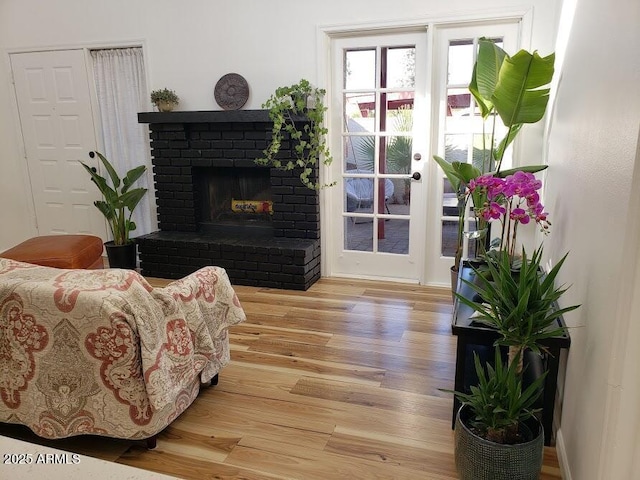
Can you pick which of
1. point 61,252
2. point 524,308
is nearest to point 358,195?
point 61,252

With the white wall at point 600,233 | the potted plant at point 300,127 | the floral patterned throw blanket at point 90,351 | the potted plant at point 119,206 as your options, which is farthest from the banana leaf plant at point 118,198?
the white wall at point 600,233

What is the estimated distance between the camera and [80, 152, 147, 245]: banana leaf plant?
4441 millimetres

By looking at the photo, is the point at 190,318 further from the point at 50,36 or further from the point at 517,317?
the point at 50,36

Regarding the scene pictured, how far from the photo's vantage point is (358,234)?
170 inches

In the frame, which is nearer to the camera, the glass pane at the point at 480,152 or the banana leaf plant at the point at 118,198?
the glass pane at the point at 480,152

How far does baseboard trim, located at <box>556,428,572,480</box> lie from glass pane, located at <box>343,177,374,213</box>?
2489 millimetres

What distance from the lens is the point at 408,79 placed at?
3.90m

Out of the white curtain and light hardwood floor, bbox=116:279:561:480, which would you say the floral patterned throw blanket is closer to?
light hardwood floor, bbox=116:279:561:480

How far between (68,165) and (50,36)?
3.97ft

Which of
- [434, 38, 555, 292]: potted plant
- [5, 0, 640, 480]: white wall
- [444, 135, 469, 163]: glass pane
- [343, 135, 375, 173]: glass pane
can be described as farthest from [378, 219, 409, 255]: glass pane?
[5, 0, 640, 480]: white wall

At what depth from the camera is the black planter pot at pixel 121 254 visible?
454 centimetres

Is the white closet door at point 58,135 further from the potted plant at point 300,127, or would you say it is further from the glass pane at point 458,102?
the glass pane at point 458,102

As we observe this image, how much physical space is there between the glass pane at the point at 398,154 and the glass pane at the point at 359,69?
18.4 inches

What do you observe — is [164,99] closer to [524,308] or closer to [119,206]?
[119,206]
